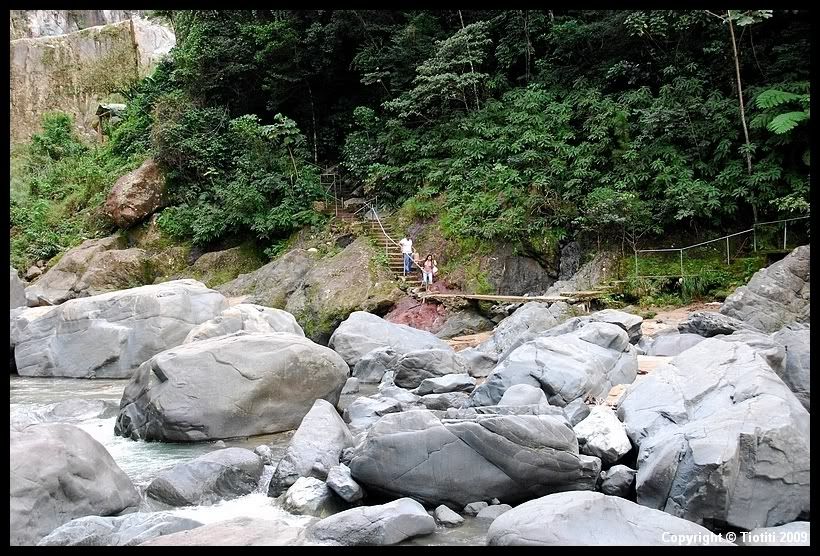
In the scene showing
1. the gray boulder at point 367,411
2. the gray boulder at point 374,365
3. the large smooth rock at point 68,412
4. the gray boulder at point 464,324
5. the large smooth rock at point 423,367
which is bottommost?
the gray boulder at point 464,324

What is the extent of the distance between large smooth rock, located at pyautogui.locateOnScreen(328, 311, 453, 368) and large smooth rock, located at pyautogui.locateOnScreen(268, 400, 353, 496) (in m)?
5.70

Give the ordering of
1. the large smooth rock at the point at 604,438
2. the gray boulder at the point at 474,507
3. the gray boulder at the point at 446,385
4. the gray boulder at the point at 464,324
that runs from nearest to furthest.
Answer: the gray boulder at the point at 474,507, the large smooth rock at the point at 604,438, the gray boulder at the point at 446,385, the gray boulder at the point at 464,324

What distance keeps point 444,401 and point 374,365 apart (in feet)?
11.8

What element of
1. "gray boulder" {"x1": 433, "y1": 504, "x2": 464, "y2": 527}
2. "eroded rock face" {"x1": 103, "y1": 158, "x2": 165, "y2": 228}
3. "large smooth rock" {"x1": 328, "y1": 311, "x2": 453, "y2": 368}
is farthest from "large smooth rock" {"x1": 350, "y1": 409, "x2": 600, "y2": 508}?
"eroded rock face" {"x1": 103, "y1": 158, "x2": 165, "y2": 228}

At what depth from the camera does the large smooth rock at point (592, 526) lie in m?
4.52

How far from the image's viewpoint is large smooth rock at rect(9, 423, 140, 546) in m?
5.21

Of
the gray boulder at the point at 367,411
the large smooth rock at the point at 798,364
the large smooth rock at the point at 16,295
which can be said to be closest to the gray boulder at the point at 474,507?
the gray boulder at the point at 367,411

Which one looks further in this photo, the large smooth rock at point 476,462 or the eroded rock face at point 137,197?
the eroded rock face at point 137,197

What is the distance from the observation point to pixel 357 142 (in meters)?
25.6

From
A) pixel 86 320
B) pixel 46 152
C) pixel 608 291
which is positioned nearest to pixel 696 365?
pixel 608 291

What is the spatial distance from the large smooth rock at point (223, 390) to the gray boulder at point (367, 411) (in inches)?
21.6

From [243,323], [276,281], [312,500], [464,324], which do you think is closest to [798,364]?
[312,500]

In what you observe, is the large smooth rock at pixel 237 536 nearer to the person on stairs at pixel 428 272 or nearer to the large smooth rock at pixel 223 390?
the large smooth rock at pixel 223 390

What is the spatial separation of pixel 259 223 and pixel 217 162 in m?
4.64
